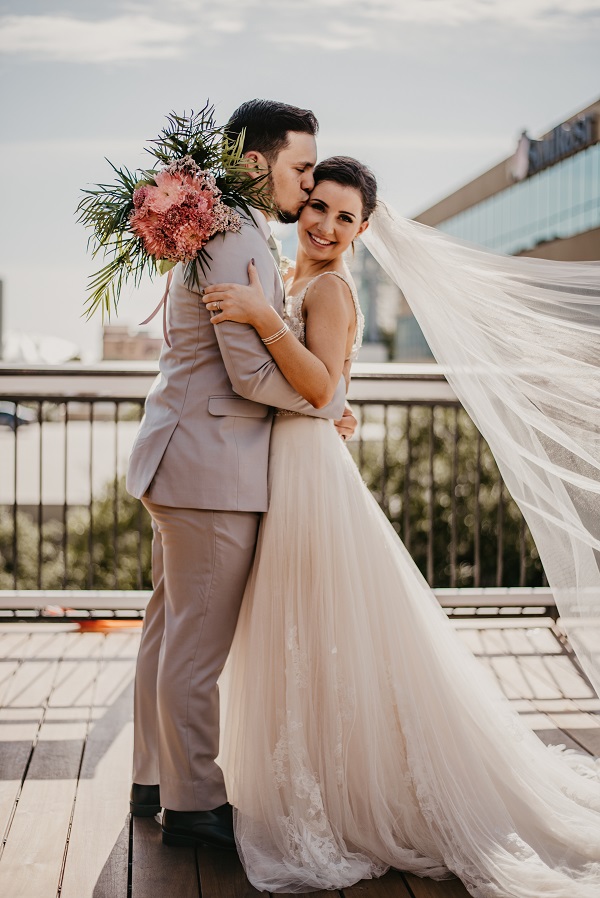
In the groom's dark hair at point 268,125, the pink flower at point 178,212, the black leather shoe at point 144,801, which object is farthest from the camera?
the black leather shoe at point 144,801

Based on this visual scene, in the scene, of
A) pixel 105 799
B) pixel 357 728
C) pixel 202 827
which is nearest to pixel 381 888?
pixel 357 728

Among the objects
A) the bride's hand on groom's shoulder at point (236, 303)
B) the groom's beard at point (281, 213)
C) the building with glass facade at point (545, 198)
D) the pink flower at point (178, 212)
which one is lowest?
the bride's hand on groom's shoulder at point (236, 303)

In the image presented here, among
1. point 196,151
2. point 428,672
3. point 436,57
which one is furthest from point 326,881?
point 436,57

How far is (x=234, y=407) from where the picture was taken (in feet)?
7.84

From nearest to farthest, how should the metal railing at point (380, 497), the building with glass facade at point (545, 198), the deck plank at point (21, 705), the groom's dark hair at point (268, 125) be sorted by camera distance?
1. the groom's dark hair at point (268, 125)
2. the deck plank at point (21, 705)
3. the metal railing at point (380, 497)
4. the building with glass facade at point (545, 198)

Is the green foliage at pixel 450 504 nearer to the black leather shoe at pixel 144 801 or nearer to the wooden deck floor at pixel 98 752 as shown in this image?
the wooden deck floor at pixel 98 752

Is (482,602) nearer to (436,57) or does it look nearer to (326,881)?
(326,881)

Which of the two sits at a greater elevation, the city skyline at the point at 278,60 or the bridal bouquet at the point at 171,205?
the city skyline at the point at 278,60

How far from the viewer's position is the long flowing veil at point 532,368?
2.60 metres

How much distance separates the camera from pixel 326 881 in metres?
2.27

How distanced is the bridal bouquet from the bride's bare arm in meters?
0.12

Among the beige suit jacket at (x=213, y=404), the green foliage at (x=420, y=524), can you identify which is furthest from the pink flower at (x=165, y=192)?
the green foliage at (x=420, y=524)

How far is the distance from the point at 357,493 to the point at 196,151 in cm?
95

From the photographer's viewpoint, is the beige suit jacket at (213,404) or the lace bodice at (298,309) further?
the lace bodice at (298,309)
